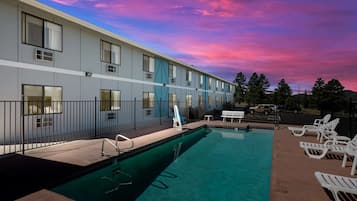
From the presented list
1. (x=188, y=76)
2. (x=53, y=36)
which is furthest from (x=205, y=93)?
(x=53, y=36)

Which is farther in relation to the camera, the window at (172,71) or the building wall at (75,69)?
A: the window at (172,71)

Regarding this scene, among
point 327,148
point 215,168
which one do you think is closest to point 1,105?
point 215,168

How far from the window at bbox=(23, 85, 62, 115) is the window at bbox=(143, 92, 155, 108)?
705cm

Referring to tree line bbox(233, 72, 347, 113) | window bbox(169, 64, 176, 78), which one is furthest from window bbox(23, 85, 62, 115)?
tree line bbox(233, 72, 347, 113)

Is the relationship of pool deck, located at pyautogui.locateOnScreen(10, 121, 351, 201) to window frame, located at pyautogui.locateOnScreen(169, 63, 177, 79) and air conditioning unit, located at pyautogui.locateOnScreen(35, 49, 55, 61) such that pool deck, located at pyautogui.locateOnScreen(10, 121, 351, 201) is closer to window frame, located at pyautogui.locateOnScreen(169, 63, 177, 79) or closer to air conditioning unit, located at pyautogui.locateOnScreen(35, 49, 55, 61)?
air conditioning unit, located at pyautogui.locateOnScreen(35, 49, 55, 61)

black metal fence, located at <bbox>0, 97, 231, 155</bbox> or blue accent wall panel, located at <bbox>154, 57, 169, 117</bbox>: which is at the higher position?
blue accent wall panel, located at <bbox>154, 57, 169, 117</bbox>

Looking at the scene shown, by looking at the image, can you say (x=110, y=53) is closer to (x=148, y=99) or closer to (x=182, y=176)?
(x=148, y=99)

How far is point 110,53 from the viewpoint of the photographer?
45.6 feet

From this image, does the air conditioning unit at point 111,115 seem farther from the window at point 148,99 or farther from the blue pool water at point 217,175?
the blue pool water at point 217,175

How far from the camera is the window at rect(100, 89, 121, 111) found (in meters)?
13.3

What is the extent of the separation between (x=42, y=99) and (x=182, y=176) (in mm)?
6510

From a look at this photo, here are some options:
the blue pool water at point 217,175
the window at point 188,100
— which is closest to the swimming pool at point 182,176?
the blue pool water at point 217,175

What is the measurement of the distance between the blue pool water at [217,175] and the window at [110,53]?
652 cm

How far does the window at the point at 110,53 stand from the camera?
13375 mm
